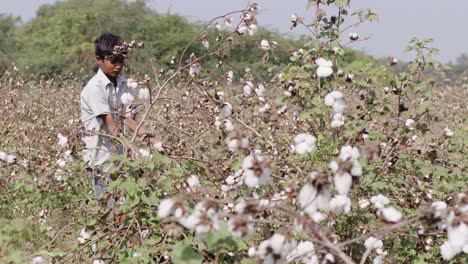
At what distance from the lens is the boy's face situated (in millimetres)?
4199

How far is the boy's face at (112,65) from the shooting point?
420 centimetres

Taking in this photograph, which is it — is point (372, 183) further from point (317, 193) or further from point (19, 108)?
point (19, 108)

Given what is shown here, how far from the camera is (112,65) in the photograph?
14.0 ft

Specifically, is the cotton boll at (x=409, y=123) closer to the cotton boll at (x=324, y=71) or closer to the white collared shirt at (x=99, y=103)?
the cotton boll at (x=324, y=71)

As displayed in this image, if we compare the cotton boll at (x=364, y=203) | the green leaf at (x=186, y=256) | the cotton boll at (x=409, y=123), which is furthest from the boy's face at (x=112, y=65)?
the green leaf at (x=186, y=256)

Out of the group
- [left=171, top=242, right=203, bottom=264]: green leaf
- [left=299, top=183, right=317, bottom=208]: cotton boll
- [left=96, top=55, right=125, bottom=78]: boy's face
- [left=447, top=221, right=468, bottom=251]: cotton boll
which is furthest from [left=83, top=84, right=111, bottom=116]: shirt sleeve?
[left=447, top=221, right=468, bottom=251]: cotton boll

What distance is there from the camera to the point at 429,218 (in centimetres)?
177

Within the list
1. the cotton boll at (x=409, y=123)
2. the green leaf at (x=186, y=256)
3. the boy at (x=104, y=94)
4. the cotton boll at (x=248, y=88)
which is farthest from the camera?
the boy at (x=104, y=94)

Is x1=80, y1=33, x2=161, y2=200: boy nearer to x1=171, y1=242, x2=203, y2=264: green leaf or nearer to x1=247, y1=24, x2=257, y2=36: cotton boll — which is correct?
x1=247, y1=24, x2=257, y2=36: cotton boll

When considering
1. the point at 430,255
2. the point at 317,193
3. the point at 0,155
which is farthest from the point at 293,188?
the point at 0,155

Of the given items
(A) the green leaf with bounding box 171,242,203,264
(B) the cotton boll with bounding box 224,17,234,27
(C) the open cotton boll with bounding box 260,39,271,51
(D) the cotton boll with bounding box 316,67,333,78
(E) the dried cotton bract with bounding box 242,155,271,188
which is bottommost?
(A) the green leaf with bounding box 171,242,203,264

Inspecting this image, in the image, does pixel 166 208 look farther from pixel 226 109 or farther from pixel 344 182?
pixel 226 109

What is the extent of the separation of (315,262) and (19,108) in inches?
266

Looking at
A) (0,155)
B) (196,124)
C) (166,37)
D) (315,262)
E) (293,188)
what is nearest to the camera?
(293,188)
